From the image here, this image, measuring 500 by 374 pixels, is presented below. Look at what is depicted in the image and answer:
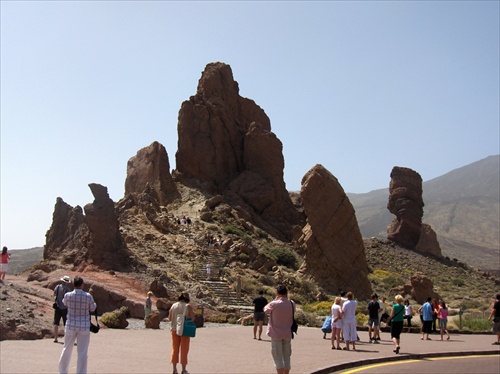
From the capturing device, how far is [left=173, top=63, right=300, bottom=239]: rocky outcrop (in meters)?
60.8

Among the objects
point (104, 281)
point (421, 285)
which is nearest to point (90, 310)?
point (104, 281)

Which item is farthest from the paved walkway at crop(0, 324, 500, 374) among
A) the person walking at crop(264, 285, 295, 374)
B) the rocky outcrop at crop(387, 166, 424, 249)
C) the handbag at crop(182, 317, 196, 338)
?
the rocky outcrop at crop(387, 166, 424, 249)

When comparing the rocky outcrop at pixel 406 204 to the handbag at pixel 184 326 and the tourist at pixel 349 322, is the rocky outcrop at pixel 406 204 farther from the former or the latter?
the handbag at pixel 184 326

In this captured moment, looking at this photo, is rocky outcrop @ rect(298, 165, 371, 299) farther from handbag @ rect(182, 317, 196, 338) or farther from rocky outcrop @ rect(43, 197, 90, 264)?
handbag @ rect(182, 317, 196, 338)

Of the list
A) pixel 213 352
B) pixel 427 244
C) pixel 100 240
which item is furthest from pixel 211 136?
pixel 213 352

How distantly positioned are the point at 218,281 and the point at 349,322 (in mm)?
22251

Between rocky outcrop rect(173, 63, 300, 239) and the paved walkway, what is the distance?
1546 inches

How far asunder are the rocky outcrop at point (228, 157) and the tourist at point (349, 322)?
41.9 meters

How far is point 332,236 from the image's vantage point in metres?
42.6

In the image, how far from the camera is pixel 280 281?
138 feet

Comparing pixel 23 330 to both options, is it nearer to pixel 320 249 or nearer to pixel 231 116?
pixel 320 249

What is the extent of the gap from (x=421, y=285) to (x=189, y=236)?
17.6 metres

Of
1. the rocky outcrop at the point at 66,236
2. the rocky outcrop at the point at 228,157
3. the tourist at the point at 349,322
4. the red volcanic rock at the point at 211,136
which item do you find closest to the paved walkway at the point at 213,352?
the tourist at the point at 349,322

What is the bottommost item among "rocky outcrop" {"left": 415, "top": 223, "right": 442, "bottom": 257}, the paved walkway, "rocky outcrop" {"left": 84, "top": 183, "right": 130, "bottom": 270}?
Answer: the paved walkway
